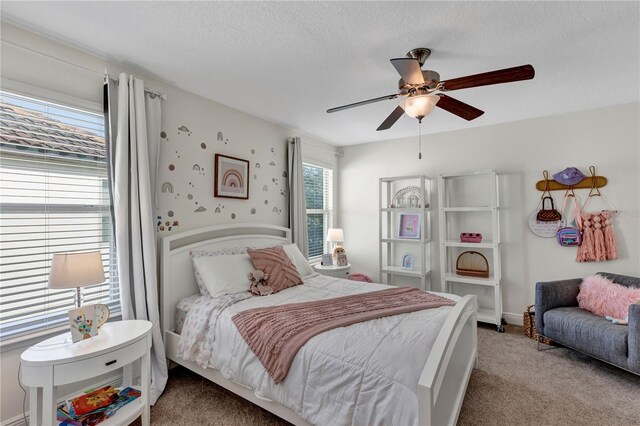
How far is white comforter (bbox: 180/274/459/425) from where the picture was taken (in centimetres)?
139

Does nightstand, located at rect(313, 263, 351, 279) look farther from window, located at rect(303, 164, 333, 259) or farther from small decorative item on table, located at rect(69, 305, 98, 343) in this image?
small decorative item on table, located at rect(69, 305, 98, 343)

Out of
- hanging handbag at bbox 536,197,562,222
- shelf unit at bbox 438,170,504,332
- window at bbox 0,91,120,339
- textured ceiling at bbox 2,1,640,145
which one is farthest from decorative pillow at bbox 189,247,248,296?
hanging handbag at bbox 536,197,562,222

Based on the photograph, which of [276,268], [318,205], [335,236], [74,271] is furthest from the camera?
[318,205]

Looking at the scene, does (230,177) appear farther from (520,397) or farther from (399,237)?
(520,397)

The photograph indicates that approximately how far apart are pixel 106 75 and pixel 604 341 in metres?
4.29

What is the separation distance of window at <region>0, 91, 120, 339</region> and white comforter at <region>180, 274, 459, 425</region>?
1.07m

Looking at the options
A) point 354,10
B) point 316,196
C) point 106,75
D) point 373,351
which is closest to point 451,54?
point 354,10

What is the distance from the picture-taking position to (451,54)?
2.15m

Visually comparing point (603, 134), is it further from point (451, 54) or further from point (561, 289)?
point (451, 54)

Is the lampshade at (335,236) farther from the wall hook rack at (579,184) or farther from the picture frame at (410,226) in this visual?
the wall hook rack at (579,184)

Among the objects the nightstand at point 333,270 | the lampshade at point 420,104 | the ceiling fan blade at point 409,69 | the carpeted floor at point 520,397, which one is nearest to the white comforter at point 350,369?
the carpeted floor at point 520,397

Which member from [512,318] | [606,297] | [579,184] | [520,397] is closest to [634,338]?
[606,297]

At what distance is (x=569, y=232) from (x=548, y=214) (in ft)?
0.88

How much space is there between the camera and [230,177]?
3191 mm
